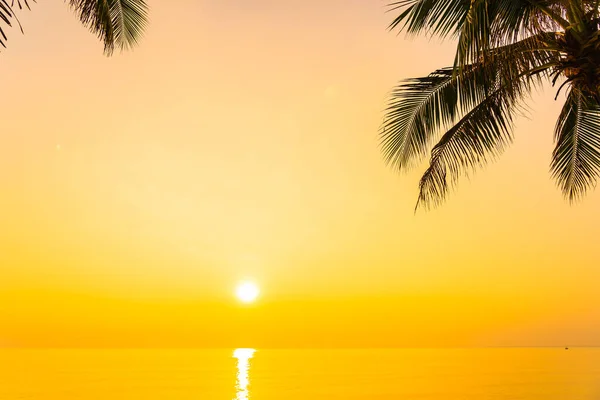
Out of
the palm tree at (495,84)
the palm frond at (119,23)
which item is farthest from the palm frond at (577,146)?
the palm frond at (119,23)

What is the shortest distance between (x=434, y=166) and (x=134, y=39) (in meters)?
5.05

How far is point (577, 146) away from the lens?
9773 mm

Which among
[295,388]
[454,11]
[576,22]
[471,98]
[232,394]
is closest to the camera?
[576,22]

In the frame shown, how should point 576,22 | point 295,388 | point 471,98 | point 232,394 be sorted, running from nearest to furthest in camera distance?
point 576,22, point 471,98, point 232,394, point 295,388

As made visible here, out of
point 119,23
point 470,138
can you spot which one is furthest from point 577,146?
point 119,23

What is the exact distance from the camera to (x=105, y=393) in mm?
34281

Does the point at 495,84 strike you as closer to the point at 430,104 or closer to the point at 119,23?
the point at 430,104

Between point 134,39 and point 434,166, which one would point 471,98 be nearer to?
point 434,166

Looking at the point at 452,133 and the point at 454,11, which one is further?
the point at 452,133

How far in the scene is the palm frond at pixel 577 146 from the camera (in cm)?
939

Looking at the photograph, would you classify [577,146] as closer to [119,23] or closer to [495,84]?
[495,84]

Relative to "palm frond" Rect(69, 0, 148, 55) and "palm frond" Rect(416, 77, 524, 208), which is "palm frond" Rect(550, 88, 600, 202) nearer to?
"palm frond" Rect(416, 77, 524, 208)

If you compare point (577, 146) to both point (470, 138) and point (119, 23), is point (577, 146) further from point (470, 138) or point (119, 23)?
point (119, 23)

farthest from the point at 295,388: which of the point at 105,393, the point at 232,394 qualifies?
the point at 105,393
